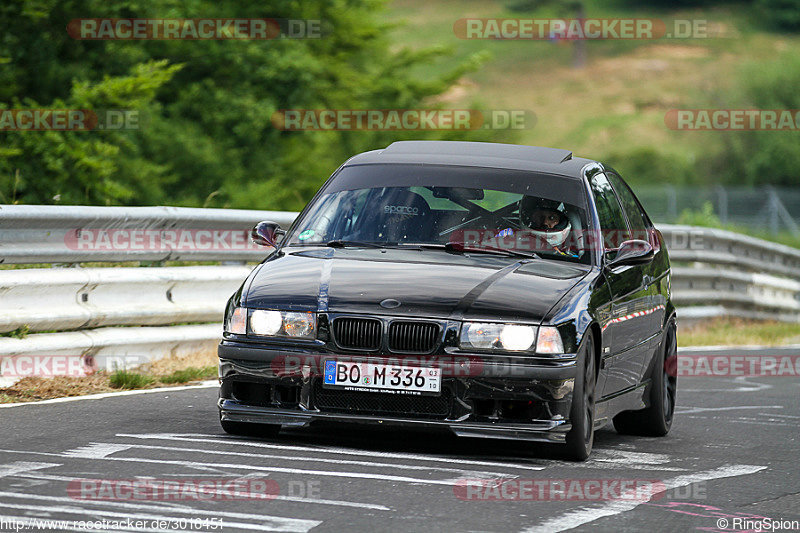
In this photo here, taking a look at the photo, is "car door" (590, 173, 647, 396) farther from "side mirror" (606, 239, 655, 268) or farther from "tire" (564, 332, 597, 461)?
"tire" (564, 332, 597, 461)

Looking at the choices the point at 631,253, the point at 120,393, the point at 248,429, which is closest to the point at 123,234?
the point at 120,393

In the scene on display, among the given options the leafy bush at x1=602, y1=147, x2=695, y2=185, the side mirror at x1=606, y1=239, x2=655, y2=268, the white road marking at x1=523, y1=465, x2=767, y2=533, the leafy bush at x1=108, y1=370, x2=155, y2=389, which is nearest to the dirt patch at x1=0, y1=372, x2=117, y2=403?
the leafy bush at x1=108, y1=370, x2=155, y2=389

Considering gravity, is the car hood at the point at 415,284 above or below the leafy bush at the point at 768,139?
below

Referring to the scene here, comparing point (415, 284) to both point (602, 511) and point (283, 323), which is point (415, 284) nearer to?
point (283, 323)

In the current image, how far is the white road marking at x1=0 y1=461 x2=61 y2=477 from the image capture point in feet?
20.1

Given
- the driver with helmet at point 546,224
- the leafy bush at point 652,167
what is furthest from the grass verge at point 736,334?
the leafy bush at point 652,167

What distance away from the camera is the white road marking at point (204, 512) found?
5270 millimetres

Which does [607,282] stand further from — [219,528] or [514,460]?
[219,528]

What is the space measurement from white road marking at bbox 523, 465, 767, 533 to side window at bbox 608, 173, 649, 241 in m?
2.41

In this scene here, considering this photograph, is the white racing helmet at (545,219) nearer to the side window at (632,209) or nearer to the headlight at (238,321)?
the side window at (632,209)

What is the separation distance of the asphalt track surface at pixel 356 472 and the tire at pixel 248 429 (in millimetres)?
68

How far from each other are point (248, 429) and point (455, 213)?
1.70m

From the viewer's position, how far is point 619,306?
8016mm

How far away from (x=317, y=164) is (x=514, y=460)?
110 ft
